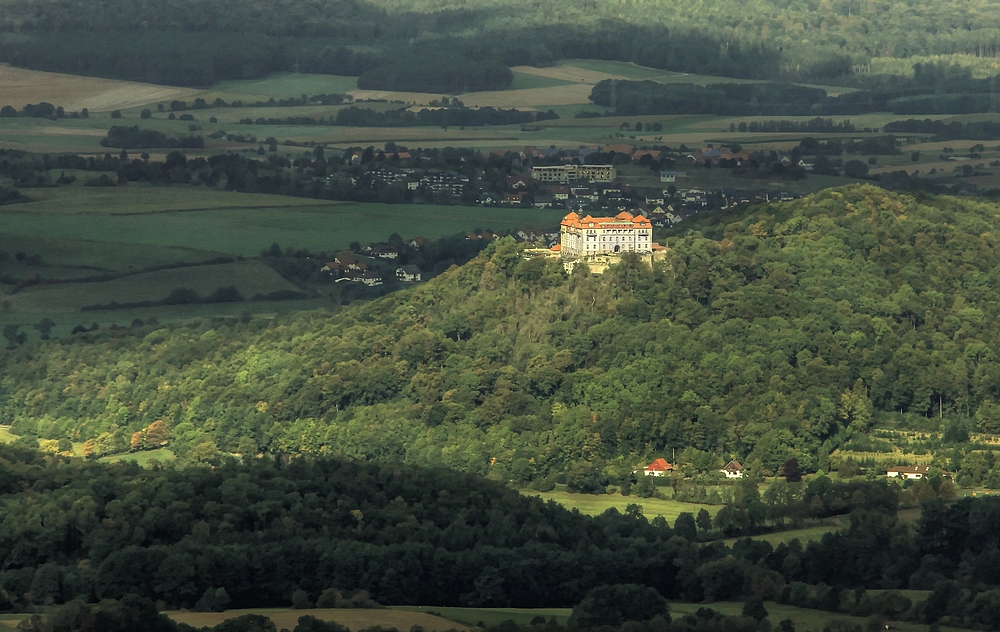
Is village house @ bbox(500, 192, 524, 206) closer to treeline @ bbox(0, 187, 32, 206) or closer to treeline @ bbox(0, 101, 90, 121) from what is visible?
treeline @ bbox(0, 187, 32, 206)

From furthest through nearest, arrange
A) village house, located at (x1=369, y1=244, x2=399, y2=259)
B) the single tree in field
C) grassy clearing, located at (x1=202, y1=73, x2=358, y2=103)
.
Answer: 1. grassy clearing, located at (x1=202, y1=73, x2=358, y2=103)
2. village house, located at (x1=369, y1=244, x2=399, y2=259)
3. the single tree in field

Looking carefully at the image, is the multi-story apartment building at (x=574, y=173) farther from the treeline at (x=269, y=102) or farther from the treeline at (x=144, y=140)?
the treeline at (x=269, y=102)

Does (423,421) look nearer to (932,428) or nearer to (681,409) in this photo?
(681,409)

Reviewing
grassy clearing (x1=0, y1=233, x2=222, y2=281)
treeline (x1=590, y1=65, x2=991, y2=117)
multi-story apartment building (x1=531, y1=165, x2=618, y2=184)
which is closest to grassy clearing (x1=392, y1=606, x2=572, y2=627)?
grassy clearing (x1=0, y1=233, x2=222, y2=281)

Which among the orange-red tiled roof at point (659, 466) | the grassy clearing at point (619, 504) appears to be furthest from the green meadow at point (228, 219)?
the grassy clearing at point (619, 504)

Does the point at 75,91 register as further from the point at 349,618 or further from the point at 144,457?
the point at 349,618

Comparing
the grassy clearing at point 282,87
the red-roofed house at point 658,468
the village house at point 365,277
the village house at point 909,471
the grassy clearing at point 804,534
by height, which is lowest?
the village house at point 365,277
